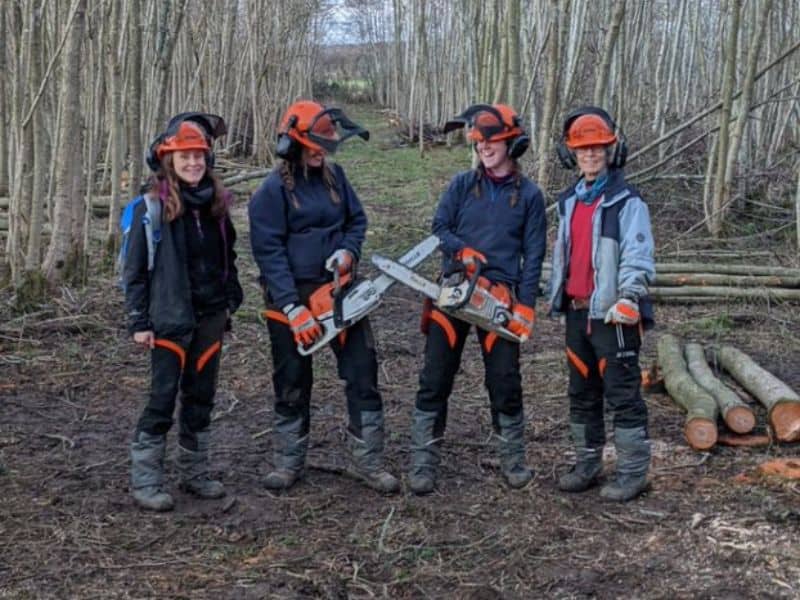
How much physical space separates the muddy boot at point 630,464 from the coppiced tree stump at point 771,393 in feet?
3.36

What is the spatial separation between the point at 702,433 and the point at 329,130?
244 centimetres

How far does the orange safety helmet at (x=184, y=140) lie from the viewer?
407cm

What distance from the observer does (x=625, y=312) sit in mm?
4070

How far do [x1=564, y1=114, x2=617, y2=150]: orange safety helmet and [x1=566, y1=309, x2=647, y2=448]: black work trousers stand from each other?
0.76 meters

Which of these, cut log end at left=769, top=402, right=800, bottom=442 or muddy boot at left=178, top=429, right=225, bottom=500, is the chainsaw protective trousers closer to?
muddy boot at left=178, top=429, right=225, bottom=500

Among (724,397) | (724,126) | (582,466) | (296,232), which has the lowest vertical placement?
(582,466)

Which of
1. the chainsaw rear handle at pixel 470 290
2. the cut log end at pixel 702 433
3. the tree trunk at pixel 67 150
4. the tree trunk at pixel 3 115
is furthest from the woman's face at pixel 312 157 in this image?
the tree trunk at pixel 3 115

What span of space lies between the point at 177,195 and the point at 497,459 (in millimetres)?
2107

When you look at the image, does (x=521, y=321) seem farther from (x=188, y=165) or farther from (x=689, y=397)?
(x=188, y=165)

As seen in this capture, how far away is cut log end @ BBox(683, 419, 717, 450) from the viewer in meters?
4.89

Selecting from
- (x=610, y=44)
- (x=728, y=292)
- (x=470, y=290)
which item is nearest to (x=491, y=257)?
(x=470, y=290)

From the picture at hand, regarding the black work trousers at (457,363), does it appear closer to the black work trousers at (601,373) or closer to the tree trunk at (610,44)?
the black work trousers at (601,373)

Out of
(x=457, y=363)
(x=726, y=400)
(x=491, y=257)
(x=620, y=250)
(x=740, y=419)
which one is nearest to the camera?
(x=620, y=250)

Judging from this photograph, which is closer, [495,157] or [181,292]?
[181,292]
